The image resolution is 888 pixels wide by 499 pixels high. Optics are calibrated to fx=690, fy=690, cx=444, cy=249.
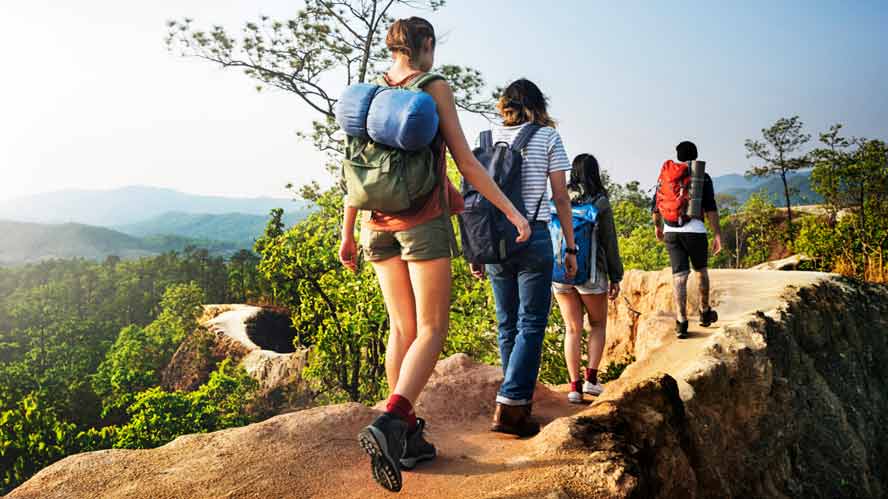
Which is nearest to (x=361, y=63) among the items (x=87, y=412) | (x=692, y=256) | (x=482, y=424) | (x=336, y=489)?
(x=87, y=412)

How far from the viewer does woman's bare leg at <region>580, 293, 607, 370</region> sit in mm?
5254

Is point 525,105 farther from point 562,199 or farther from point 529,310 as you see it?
point 529,310

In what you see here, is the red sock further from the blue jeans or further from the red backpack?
the red backpack

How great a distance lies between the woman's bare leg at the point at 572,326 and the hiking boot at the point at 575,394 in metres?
0.04

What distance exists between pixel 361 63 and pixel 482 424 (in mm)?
16267

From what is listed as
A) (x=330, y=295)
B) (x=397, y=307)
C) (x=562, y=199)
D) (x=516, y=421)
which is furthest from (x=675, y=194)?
(x=330, y=295)

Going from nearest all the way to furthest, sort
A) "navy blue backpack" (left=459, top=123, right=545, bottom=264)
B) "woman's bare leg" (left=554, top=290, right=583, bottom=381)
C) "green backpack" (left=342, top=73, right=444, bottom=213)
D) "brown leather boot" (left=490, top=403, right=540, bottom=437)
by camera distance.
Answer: "green backpack" (left=342, top=73, right=444, bottom=213)
"navy blue backpack" (left=459, top=123, right=545, bottom=264)
"brown leather boot" (left=490, top=403, right=540, bottom=437)
"woman's bare leg" (left=554, top=290, right=583, bottom=381)

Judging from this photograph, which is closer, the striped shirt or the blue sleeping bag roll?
the blue sleeping bag roll

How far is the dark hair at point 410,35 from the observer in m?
3.09

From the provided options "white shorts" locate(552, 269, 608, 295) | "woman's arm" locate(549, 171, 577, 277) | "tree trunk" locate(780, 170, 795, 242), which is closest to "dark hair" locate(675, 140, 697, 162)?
"white shorts" locate(552, 269, 608, 295)

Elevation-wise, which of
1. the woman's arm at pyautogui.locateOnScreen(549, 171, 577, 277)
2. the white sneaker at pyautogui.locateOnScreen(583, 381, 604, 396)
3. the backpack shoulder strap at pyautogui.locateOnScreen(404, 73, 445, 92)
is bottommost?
the white sneaker at pyautogui.locateOnScreen(583, 381, 604, 396)

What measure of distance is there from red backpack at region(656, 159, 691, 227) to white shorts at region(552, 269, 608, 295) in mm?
1530

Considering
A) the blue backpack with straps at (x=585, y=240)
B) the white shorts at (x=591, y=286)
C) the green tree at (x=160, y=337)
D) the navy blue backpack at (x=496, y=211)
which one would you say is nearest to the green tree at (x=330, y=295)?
the white shorts at (x=591, y=286)

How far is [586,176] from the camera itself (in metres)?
5.22
